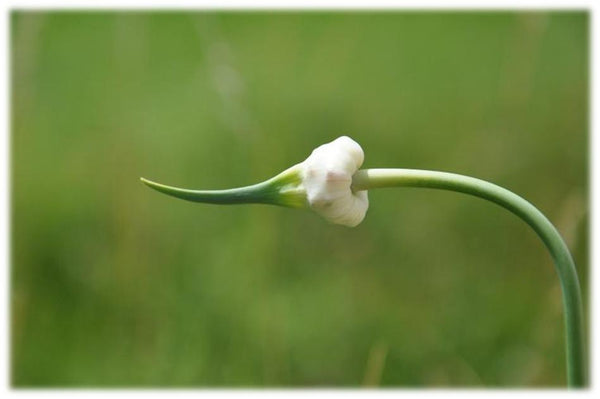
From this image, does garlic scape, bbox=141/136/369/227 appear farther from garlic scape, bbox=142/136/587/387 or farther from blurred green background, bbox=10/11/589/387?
blurred green background, bbox=10/11/589/387

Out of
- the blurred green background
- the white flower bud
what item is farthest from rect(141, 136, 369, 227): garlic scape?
the blurred green background

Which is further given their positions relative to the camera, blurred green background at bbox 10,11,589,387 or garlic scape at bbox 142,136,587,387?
blurred green background at bbox 10,11,589,387

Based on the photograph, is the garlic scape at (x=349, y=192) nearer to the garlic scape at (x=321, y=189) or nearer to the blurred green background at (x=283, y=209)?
the garlic scape at (x=321, y=189)

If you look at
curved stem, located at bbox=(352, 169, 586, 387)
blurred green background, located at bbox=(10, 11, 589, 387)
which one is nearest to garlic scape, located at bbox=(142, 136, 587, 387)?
curved stem, located at bbox=(352, 169, 586, 387)

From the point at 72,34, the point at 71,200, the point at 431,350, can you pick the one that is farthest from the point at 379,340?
the point at 72,34

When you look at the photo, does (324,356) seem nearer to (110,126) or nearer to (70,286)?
(70,286)

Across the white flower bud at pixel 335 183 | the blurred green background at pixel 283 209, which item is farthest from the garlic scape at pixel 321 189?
the blurred green background at pixel 283 209
